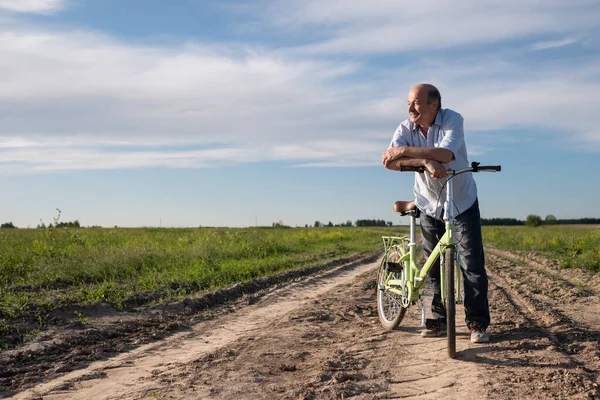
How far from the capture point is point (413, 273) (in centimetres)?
574

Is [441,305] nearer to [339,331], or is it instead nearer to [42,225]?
[339,331]

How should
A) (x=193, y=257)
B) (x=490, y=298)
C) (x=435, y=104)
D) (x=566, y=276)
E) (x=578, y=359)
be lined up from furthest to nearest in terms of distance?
(x=193, y=257) < (x=566, y=276) < (x=490, y=298) < (x=435, y=104) < (x=578, y=359)

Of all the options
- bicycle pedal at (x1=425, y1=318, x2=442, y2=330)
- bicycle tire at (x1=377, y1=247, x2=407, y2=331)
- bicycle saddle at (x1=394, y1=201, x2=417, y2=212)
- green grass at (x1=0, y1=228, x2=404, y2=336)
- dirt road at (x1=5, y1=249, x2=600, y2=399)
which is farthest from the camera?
green grass at (x1=0, y1=228, x2=404, y2=336)

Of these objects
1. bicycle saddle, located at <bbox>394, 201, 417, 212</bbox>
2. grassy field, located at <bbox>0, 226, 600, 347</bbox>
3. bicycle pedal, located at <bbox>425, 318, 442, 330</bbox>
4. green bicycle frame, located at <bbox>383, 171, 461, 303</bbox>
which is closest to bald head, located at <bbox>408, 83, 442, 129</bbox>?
green bicycle frame, located at <bbox>383, 171, 461, 303</bbox>

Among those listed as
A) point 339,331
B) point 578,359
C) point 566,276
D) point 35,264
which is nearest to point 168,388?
point 339,331

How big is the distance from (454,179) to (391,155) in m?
0.63

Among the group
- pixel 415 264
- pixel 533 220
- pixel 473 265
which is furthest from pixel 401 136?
pixel 533 220

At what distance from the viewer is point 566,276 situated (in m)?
11.8

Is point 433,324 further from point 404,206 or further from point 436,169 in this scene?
point 436,169

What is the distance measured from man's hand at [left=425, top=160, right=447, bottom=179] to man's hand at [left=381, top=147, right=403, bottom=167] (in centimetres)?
30

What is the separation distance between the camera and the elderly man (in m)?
5.23

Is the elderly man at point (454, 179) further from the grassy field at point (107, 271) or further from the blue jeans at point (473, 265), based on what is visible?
the grassy field at point (107, 271)

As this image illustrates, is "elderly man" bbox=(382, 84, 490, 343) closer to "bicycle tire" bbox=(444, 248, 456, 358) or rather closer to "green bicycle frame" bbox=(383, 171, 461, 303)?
"green bicycle frame" bbox=(383, 171, 461, 303)

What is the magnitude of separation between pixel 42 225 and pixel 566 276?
14120mm
